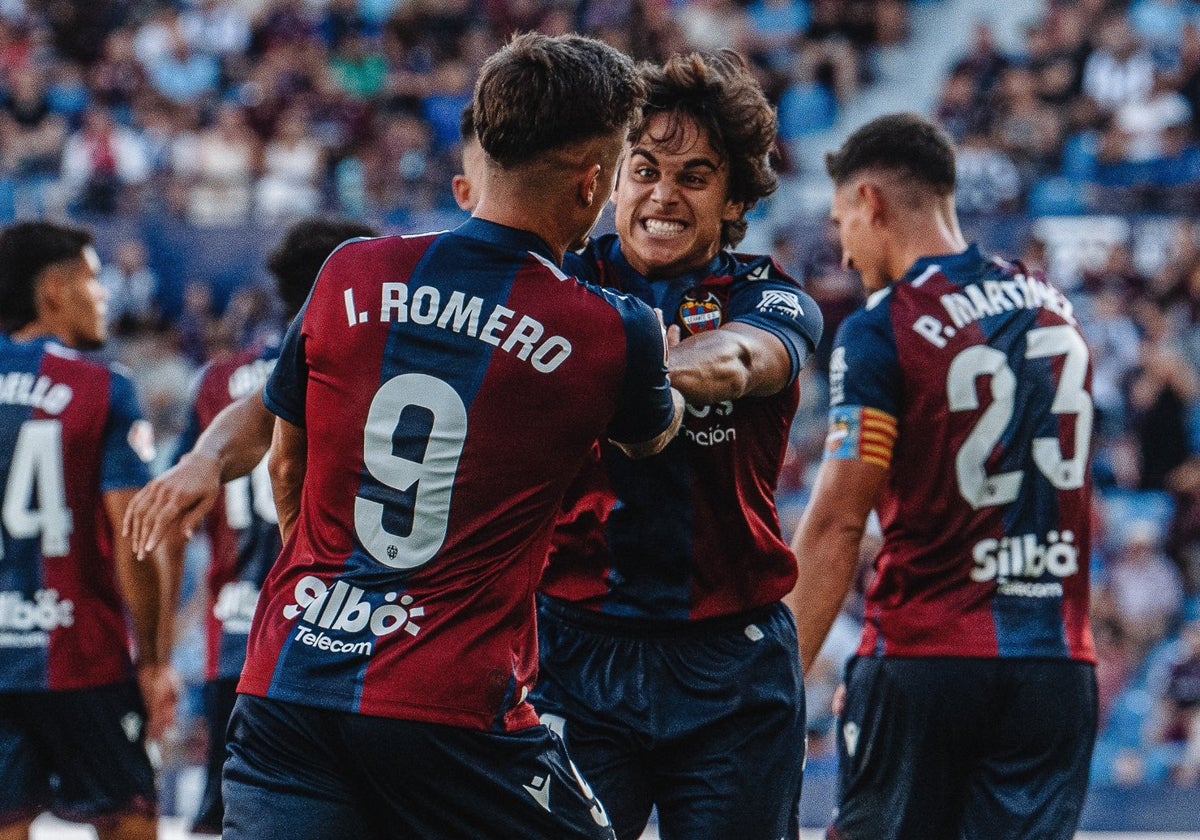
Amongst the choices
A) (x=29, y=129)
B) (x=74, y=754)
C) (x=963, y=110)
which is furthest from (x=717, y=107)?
(x=29, y=129)

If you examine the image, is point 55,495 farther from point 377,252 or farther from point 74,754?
point 377,252

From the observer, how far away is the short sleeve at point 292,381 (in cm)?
305

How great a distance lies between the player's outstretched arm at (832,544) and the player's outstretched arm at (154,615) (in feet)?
7.29

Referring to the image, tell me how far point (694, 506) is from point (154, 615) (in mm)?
2572

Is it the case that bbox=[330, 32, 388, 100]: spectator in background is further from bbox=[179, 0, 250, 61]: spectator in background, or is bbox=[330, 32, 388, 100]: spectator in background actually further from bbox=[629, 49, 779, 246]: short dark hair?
bbox=[629, 49, 779, 246]: short dark hair

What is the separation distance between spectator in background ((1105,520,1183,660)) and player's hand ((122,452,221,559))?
849cm

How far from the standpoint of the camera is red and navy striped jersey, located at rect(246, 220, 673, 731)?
114 inches

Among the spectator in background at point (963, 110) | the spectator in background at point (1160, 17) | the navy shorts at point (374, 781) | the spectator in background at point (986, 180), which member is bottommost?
the navy shorts at point (374, 781)

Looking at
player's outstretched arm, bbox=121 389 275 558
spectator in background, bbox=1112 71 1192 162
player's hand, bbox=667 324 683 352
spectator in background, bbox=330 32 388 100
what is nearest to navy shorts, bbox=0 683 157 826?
player's outstretched arm, bbox=121 389 275 558

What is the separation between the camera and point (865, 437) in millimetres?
4465

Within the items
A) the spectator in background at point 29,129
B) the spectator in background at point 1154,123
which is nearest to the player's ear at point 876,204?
the spectator in background at point 1154,123

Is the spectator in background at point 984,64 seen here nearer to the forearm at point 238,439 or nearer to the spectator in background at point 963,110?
the spectator in background at point 963,110

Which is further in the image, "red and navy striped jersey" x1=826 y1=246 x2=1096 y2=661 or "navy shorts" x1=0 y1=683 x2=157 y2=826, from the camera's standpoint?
"navy shorts" x1=0 y1=683 x2=157 y2=826

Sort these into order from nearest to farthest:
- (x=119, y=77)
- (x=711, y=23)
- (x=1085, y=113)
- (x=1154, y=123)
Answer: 1. (x=1154, y=123)
2. (x=1085, y=113)
3. (x=119, y=77)
4. (x=711, y=23)
